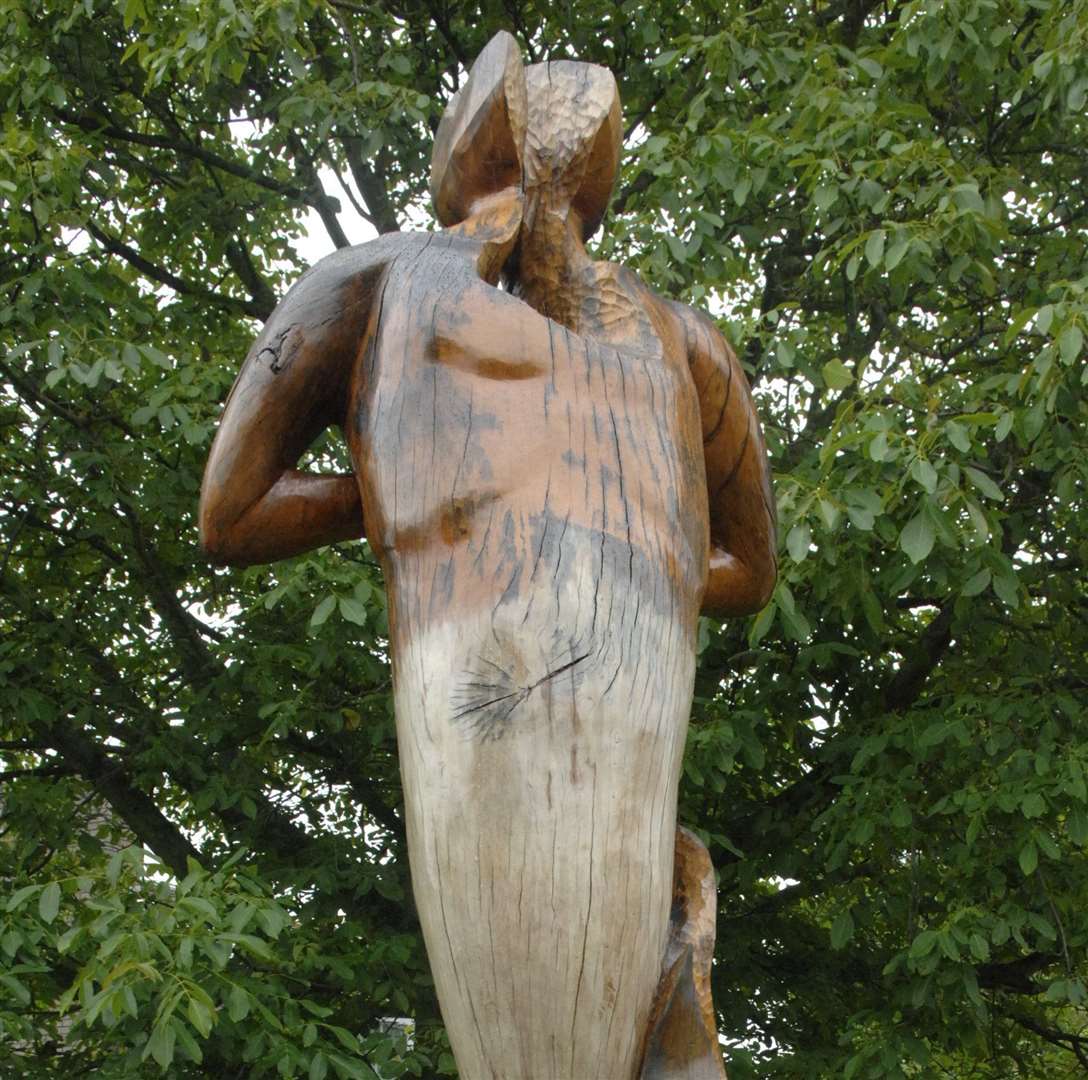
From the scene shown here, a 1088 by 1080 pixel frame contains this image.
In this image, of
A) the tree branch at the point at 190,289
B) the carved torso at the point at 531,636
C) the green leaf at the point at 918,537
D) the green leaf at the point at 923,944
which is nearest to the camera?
the carved torso at the point at 531,636

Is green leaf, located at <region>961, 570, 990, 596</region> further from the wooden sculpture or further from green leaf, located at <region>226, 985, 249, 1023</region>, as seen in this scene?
the wooden sculpture

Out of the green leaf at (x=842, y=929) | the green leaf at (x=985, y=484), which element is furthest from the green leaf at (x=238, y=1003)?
the green leaf at (x=985, y=484)

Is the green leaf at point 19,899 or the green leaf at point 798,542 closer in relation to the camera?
the green leaf at point 798,542

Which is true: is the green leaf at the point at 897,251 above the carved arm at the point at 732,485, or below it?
above

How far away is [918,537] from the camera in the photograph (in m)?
4.45

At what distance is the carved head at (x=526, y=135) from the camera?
6.73 ft

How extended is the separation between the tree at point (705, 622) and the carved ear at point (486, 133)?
2.25m

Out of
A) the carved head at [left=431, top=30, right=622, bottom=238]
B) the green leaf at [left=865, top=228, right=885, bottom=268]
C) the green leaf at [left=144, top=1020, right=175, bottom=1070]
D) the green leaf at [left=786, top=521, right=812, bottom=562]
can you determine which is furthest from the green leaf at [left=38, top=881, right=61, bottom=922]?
the carved head at [left=431, top=30, right=622, bottom=238]

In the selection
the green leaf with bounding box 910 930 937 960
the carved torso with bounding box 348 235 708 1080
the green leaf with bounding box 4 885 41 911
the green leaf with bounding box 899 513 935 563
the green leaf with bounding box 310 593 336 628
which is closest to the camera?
the carved torso with bounding box 348 235 708 1080

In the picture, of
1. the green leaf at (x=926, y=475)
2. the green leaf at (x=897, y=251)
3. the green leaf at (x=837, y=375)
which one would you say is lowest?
the green leaf at (x=926, y=475)

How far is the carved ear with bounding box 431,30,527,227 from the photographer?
6.71ft

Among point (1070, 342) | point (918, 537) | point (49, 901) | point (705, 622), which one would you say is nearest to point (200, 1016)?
point (49, 901)

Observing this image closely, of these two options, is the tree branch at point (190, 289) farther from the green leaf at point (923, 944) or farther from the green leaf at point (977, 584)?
the green leaf at point (923, 944)

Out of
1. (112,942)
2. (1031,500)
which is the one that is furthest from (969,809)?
(112,942)
